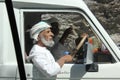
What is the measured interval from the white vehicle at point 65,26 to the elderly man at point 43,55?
0.38 feet

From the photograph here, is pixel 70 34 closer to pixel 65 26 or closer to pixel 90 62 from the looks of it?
pixel 65 26

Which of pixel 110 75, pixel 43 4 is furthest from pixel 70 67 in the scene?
pixel 43 4

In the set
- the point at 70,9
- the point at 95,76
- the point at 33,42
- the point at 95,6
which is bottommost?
the point at 95,6

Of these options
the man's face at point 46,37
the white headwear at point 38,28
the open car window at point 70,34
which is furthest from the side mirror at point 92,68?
the white headwear at point 38,28

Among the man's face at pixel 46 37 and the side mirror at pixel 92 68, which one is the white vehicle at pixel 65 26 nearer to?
the side mirror at pixel 92 68

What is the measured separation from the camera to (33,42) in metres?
4.98

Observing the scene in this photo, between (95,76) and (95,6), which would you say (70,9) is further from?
(95,6)

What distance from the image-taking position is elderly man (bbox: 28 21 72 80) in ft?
15.4

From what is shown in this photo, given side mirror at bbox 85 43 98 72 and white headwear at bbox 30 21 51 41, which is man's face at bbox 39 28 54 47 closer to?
white headwear at bbox 30 21 51 41

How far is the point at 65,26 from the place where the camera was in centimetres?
511

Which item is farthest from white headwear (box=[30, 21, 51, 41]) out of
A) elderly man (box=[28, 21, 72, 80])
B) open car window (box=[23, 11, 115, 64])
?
open car window (box=[23, 11, 115, 64])

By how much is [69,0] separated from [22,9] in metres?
0.51

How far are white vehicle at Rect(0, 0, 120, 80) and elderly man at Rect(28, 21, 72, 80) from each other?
115 millimetres

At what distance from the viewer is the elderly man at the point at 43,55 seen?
4.70 meters
